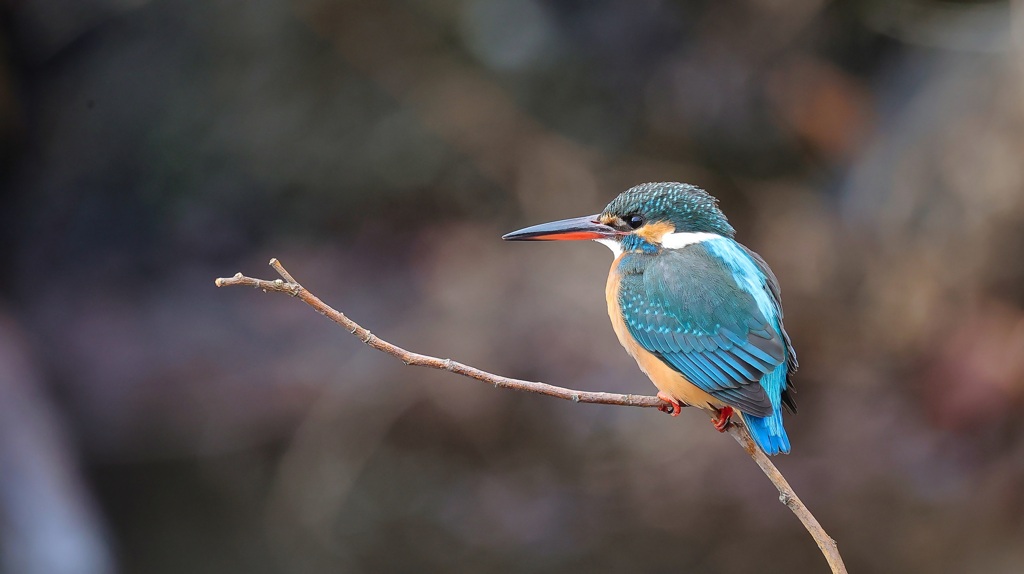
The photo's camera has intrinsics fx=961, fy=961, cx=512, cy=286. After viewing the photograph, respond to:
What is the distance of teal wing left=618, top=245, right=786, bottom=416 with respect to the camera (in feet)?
6.87

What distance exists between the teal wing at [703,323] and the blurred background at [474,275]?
2628 millimetres

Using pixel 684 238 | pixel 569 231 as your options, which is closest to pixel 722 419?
pixel 684 238

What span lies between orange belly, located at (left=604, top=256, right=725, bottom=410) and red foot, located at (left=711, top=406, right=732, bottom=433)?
A: 0.02 metres

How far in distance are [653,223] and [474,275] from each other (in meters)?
3.35

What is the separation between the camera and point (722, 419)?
2.21 meters

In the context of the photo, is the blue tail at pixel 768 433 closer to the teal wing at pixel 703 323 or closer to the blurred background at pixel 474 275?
the teal wing at pixel 703 323

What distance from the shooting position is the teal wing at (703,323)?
2094 millimetres

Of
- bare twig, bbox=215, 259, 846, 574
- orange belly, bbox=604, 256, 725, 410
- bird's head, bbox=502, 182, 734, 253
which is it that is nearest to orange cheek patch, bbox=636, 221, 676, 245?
bird's head, bbox=502, 182, 734, 253

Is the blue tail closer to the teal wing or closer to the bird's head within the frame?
the teal wing

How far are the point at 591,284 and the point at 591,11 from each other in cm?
163

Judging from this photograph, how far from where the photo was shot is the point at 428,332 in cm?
543

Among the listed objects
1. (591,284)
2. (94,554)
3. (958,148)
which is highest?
(958,148)

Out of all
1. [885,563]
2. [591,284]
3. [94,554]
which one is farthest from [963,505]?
[94,554]

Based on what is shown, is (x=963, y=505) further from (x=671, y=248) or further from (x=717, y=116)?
(x=671, y=248)
